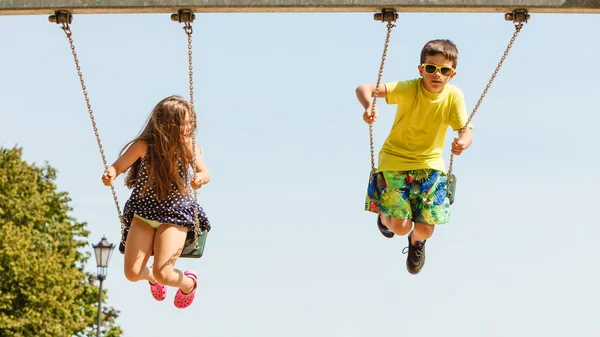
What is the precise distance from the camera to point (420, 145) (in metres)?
10.3

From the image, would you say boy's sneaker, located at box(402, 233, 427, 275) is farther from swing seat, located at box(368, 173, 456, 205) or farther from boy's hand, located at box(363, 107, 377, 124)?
boy's hand, located at box(363, 107, 377, 124)

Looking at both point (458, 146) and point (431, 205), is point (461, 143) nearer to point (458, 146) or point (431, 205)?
point (458, 146)

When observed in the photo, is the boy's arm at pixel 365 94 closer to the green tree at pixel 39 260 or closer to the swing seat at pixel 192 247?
the swing seat at pixel 192 247

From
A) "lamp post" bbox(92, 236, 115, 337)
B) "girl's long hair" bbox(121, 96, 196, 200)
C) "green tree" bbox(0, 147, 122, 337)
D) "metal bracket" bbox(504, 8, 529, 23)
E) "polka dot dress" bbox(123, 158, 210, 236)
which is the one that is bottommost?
"polka dot dress" bbox(123, 158, 210, 236)

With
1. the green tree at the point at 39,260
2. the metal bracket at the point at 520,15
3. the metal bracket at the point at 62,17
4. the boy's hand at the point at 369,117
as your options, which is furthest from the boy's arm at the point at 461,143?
the green tree at the point at 39,260

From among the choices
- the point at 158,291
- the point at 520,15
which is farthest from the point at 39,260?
the point at 520,15

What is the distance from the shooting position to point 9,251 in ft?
140

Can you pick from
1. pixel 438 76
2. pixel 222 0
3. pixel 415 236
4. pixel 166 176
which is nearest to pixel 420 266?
pixel 415 236

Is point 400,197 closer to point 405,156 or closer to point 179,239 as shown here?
point 405,156

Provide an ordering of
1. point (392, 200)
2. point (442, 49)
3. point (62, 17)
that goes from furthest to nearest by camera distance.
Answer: point (392, 200)
point (442, 49)
point (62, 17)

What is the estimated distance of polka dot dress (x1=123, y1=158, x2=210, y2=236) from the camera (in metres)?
9.80

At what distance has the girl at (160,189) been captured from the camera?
9797 millimetres

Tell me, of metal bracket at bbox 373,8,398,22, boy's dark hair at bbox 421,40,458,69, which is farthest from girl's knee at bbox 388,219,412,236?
metal bracket at bbox 373,8,398,22

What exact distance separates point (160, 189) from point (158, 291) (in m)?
1.39
